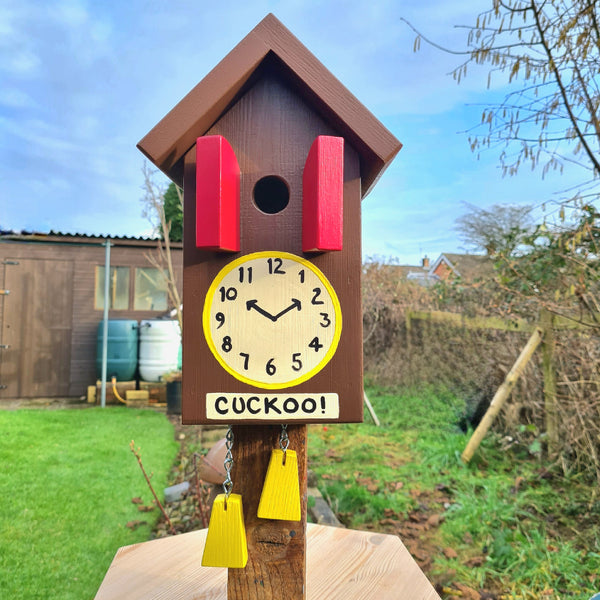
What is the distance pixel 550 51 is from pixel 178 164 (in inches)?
99.7

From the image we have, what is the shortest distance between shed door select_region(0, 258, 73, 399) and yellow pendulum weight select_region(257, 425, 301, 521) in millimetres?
7456

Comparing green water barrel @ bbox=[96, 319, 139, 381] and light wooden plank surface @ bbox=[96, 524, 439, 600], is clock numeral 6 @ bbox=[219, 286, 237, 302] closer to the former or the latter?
light wooden plank surface @ bbox=[96, 524, 439, 600]

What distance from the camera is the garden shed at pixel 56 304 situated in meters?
7.28

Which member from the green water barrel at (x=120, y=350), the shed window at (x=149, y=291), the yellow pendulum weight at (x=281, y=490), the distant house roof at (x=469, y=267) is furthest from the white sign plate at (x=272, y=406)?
the shed window at (x=149, y=291)

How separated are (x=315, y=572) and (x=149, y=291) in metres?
7.24

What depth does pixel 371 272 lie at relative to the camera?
745 cm

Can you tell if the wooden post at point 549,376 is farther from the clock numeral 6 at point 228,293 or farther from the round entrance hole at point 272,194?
the clock numeral 6 at point 228,293

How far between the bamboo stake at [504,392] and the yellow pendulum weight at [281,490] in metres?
3.12

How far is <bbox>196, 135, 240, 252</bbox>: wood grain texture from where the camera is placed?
100cm

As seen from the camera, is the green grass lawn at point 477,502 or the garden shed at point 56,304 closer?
the green grass lawn at point 477,502

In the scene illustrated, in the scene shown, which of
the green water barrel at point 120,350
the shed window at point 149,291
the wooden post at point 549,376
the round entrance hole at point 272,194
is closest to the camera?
the round entrance hole at point 272,194

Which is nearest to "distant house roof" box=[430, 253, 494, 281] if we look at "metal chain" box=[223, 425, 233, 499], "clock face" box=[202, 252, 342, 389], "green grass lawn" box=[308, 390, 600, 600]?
"green grass lawn" box=[308, 390, 600, 600]

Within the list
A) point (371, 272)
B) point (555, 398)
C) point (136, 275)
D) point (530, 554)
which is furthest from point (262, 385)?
point (136, 275)

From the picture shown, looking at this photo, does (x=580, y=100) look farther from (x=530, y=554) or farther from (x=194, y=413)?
(x=194, y=413)
